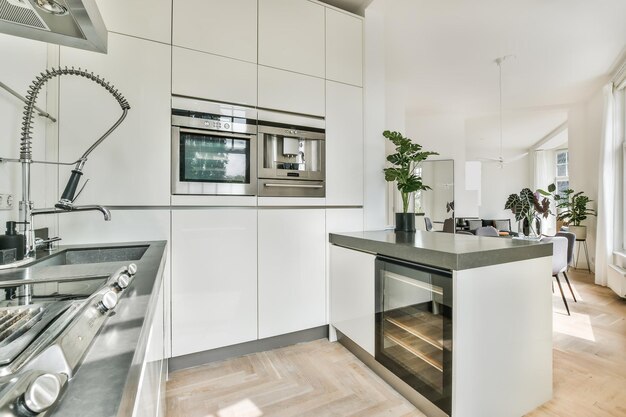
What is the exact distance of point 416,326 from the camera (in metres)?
1.66

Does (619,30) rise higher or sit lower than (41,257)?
higher

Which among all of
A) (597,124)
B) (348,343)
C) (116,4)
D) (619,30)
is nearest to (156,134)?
(116,4)

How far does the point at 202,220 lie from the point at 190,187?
23cm

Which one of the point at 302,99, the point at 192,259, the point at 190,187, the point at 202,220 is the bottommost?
the point at 192,259

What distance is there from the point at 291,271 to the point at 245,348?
638 millimetres

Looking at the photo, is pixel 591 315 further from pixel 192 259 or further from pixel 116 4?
pixel 116 4

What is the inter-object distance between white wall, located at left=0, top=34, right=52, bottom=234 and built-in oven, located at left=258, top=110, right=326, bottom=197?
1230 mm

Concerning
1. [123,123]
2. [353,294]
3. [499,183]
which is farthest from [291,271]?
[499,183]

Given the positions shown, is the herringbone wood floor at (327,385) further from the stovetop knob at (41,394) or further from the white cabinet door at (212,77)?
the white cabinet door at (212,77)

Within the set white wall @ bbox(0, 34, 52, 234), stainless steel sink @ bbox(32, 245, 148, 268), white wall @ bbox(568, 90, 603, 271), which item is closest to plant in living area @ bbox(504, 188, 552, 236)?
white wall @ bbox(568, 90, 603, 271)

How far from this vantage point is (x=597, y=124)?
4750mm

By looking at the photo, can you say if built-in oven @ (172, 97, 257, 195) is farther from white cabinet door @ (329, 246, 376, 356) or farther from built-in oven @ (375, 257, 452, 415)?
built-in oven @ (375, 257, 452, 415)

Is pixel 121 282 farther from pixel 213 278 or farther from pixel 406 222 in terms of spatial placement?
pixel 406 222

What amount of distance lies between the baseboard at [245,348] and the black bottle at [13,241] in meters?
1.15
